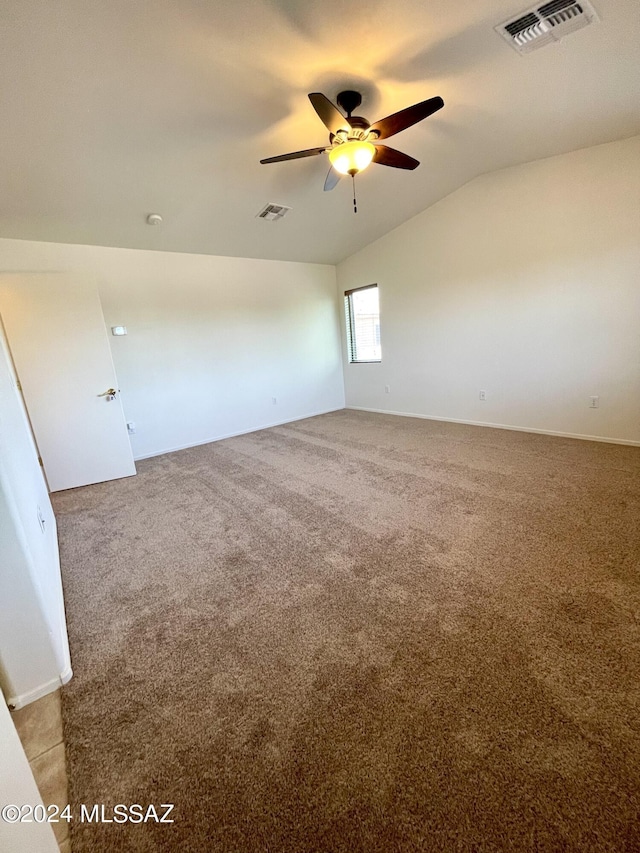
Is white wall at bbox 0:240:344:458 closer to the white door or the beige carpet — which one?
the white door

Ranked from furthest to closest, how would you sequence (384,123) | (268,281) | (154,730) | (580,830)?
1. (268,281)
2. (384,123)
3. (154,730)
4. (580,830)

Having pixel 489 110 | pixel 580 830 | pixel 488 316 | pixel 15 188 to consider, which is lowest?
pixel 580 830

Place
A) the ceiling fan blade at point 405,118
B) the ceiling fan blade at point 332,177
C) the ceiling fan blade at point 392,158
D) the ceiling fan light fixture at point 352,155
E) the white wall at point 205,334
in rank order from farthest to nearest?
the white wall at point 205,334
the ceiling fan blade at point 332,177
the ceiling fan blade at point 392,158
the ceiling fan light fixture at point 352,155
the ceiling fan blade at point 405,118

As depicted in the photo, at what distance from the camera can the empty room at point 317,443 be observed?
1.09 meters

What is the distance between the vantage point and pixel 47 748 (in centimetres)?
125

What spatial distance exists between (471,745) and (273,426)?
490cm

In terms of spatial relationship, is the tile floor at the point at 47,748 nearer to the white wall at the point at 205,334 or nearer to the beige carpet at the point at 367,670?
the beige carpet at the point at 367,670

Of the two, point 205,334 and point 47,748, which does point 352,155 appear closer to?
point 205,334

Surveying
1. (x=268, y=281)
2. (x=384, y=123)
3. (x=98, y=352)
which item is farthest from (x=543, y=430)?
(x=98, y=352)

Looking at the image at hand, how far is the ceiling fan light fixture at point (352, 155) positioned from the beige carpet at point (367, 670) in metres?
2.49

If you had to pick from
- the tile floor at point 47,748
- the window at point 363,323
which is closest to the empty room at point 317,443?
the tile floor at point 47,748

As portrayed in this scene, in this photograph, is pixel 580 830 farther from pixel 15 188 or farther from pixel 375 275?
pixel 375 275

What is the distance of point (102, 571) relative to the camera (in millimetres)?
2262

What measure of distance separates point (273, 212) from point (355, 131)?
200cm
